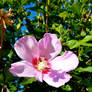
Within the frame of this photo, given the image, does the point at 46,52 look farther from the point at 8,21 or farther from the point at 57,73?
the point at 8,21

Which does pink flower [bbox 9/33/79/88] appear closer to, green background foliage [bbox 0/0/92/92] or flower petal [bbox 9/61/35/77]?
flower petal [bbox 9/61/35/77]

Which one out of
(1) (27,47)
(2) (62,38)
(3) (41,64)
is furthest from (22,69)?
(2) (62,38)

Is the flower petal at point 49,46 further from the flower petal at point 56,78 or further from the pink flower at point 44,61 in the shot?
the flower petal at point 56,78

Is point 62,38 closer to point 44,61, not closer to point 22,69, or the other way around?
point 44,61

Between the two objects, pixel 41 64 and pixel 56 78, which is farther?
pixel 41 64

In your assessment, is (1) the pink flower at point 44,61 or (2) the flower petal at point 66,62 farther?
(2) the flower petal at point 66,62

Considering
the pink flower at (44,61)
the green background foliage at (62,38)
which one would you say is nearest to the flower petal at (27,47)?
the pink flower at (44,61)
